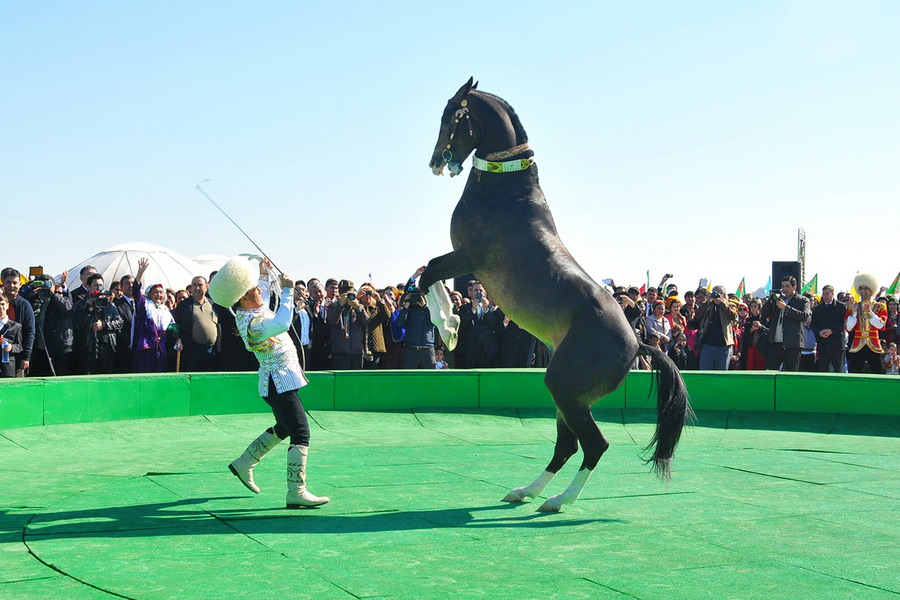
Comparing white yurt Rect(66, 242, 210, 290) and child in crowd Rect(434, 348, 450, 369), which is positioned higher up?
white yurt Rect(66, 242, 210, 290)

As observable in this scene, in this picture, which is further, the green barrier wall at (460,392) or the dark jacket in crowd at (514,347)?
the dark jacket in crowd at (514,347)

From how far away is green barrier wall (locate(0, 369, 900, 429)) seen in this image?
38.0 ft

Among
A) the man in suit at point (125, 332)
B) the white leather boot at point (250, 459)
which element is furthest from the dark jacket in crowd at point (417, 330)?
the white leather boot at point (250, 459)

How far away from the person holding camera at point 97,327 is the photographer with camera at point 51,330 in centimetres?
14

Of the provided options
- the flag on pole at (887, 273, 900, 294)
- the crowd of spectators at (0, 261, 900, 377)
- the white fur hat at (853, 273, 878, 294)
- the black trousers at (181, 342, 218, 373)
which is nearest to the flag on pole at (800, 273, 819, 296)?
the flag on pole at (887, 273, 900, 294)

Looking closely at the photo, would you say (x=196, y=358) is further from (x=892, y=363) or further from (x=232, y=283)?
(x=892, y=363)

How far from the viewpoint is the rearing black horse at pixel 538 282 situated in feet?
22.6

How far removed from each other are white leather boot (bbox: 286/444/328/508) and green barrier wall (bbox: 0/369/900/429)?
5.26m

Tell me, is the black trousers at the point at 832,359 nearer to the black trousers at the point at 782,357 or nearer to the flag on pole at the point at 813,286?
the black trousers at the point at 782,357

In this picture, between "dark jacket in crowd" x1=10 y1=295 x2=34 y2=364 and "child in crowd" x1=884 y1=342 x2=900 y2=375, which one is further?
"child in crowd" x1=884 y1=342 x2=900 y2=375

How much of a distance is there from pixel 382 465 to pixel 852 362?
32.9 feet

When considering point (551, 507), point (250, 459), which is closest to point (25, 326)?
point (250, 459)

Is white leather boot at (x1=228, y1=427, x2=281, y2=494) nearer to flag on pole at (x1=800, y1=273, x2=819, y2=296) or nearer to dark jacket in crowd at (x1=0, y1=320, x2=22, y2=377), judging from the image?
dark jacket in crowd at (x1=0, y1=320, x2=22, y2=377)

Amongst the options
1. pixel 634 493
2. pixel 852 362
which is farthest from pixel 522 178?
pixel 852 362
